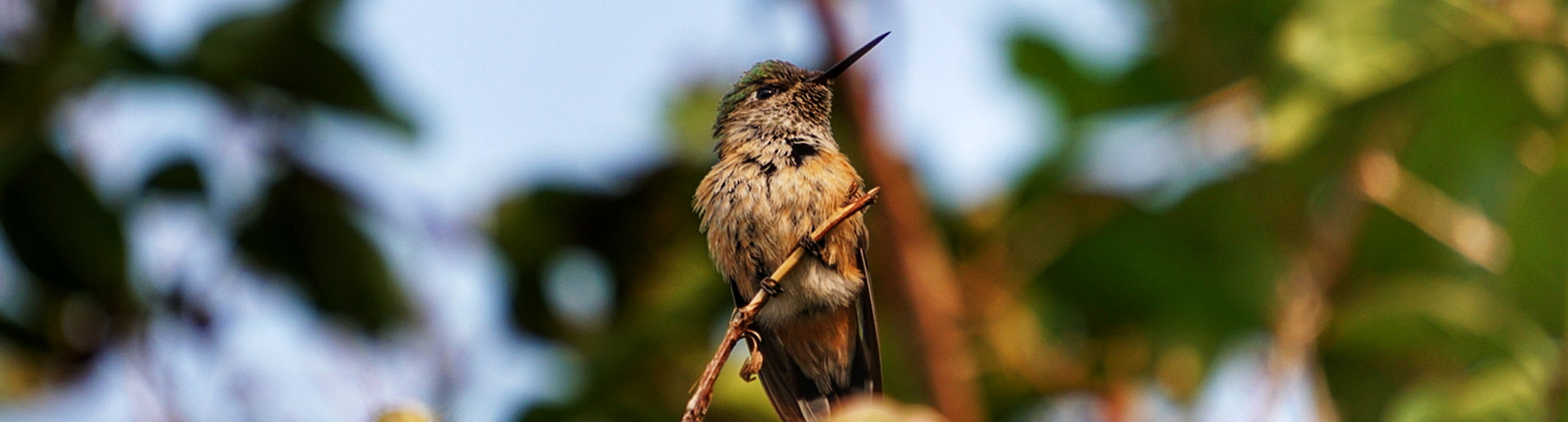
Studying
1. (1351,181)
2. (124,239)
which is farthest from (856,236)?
(124,239)

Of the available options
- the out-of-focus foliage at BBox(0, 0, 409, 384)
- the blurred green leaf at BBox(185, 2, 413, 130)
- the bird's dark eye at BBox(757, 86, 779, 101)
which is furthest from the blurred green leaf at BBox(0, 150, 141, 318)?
the bird's dark eye at BBox(757, 86, 779, 101)

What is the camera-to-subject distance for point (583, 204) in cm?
423

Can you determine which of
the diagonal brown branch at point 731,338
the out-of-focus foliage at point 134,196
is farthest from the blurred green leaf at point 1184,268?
the diagonal brown branch at point 731,338

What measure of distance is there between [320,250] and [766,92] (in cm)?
204

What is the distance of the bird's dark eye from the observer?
2.72 m

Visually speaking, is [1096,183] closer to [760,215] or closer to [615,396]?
[615,396]

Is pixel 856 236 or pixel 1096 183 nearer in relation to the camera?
pixel 856 236

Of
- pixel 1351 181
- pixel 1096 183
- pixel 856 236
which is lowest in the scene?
pixel 856 236

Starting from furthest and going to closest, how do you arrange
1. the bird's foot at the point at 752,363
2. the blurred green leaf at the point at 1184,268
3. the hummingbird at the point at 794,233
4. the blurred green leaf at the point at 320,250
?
the blurred green leaf at the point at 320,250 < the blurred green leaf at the point at 1184,268 < the hummingbird at the point at 794,233 < the bird's foot at the point at 752,363

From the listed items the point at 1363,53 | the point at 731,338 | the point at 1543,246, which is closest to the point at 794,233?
the point at 731,338

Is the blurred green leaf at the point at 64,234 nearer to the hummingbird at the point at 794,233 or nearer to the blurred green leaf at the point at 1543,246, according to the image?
the hummingbird at the point at 794,233

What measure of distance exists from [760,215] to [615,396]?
1.68 m

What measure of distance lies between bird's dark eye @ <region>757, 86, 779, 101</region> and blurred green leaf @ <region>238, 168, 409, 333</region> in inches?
75.0

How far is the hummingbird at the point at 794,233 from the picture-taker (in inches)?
86.3
